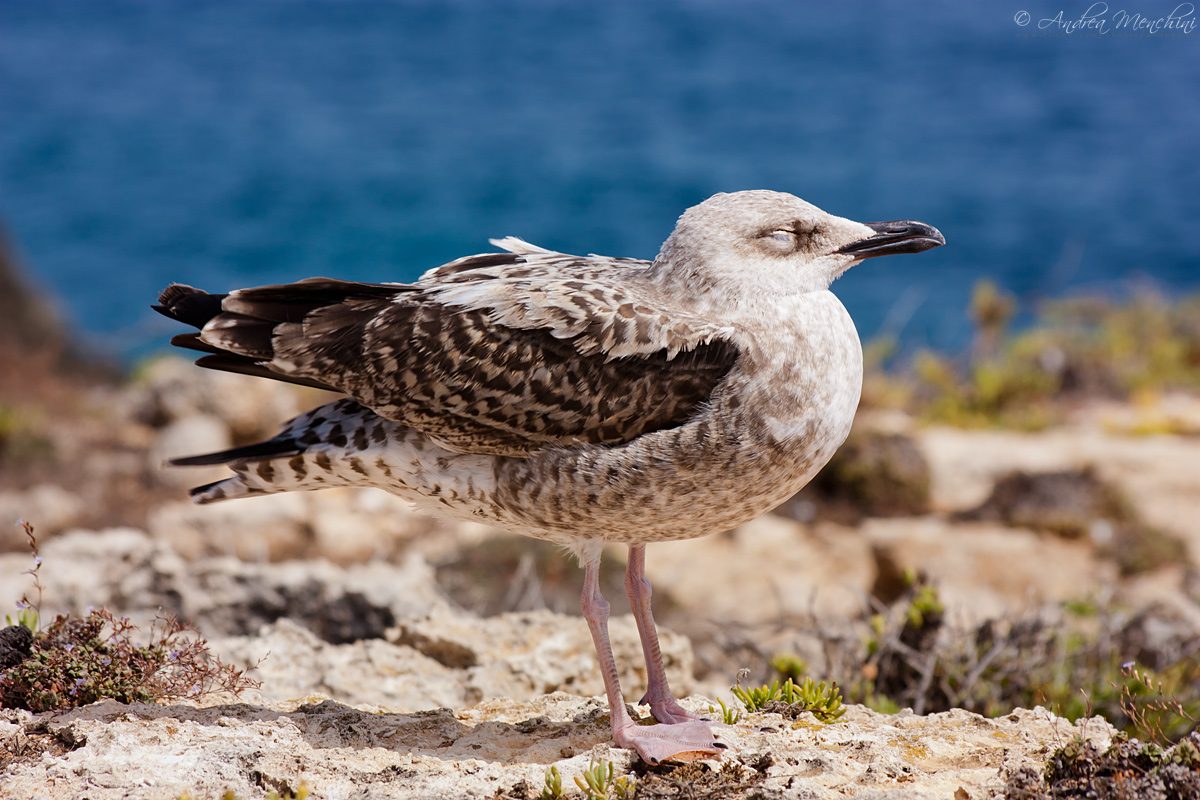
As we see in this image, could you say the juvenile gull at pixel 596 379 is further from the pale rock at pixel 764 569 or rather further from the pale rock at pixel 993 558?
the pale rock at pixel 993 558

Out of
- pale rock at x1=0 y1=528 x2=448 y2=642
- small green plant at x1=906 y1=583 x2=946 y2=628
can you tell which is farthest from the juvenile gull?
pale rock at x1=0 y1=528 x2=448 y2=642

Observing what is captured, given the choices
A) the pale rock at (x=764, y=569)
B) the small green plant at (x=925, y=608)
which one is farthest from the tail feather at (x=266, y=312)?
the pale rock at (x=764, y=569)

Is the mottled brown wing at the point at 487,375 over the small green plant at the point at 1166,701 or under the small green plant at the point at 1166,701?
over

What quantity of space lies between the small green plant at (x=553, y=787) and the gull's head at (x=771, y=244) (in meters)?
1.75

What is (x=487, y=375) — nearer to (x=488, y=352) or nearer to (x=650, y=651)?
(x=488, y=352)

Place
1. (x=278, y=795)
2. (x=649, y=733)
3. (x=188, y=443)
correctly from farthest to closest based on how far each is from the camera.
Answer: (x=188, y=443)
(x=649, y=733)
(x=278, y=795)

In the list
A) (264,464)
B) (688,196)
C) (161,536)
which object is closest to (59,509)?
(161,536)

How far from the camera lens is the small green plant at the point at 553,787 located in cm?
306

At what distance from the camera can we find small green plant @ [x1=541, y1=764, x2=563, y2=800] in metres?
3.06

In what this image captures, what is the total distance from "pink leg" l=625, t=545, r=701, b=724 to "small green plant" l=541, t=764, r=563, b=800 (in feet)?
2.59

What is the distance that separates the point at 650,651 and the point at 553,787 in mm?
1123

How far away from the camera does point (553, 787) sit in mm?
3061

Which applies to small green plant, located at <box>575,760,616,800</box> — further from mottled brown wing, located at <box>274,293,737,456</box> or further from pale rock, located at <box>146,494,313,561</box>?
pale rock, located at <box>146,494,313,561</box>

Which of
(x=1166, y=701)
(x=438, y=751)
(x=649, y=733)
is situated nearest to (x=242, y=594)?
(x=438, y=751)
